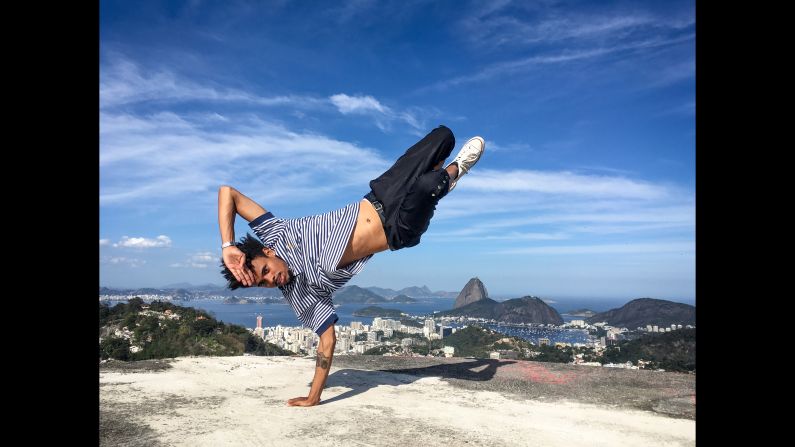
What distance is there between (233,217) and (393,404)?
2.38 metres

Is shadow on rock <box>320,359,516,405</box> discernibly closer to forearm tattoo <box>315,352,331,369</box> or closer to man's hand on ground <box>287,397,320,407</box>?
man's hand on ground <box>287,397,320,407</box>

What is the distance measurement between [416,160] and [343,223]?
37.7 inches

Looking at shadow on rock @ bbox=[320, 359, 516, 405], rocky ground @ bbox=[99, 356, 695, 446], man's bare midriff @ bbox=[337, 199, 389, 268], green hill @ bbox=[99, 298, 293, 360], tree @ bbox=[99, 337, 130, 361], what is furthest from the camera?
green hill @ bbox=[99, 298, 293, 360]

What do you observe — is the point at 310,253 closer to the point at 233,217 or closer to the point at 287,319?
the point at 233,217

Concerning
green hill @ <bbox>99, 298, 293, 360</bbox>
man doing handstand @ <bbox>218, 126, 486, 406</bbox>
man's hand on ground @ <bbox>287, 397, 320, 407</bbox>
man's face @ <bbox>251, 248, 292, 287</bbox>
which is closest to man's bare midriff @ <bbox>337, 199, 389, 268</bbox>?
man doing handstand @ <bbox>218, 126, 486, 406</bbox>

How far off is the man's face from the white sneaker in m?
1.95

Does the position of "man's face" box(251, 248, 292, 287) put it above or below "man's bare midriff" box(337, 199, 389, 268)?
below

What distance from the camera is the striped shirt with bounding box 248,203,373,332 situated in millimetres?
4750

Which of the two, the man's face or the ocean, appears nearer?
the man's face

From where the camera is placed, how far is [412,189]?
4.85 meters

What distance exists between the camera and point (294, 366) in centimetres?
695
